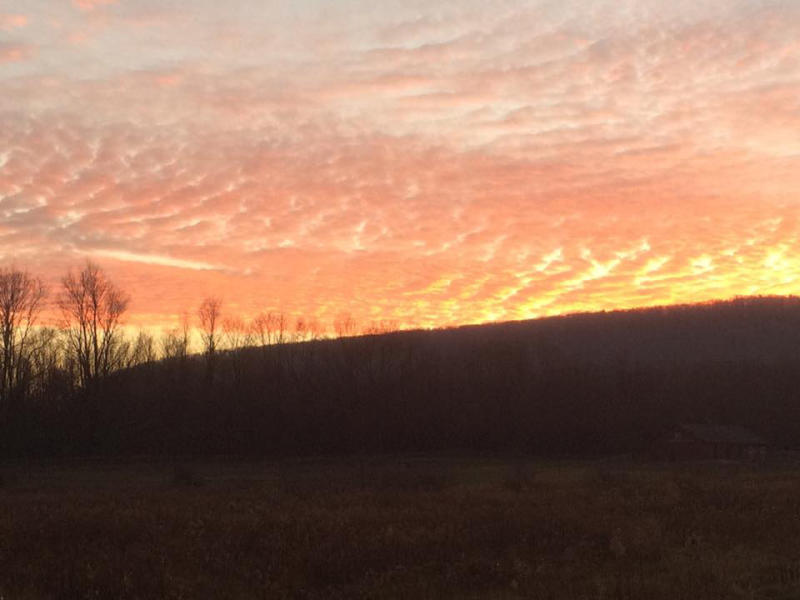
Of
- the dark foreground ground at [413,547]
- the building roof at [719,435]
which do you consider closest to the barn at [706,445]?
the building roof at [719,435]

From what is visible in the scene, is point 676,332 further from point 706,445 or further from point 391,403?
point 391,403

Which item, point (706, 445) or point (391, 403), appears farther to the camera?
point (391, 403)

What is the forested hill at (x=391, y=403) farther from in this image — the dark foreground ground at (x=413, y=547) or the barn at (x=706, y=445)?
the dark foreground ground at (x=413, y=547)

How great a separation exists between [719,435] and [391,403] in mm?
31612

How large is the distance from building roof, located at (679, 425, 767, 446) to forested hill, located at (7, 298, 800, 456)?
12.1 feet

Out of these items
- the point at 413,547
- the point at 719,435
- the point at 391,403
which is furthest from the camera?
the point at 391,403

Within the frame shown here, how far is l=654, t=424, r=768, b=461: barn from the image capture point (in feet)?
235

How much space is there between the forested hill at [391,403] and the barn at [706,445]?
110 inches

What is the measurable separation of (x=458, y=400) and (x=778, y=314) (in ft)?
381

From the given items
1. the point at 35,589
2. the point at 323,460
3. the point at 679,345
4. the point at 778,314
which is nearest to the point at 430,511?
the point at 35,589

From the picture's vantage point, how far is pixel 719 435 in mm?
72562

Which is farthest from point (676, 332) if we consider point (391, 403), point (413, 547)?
point (413, 547)

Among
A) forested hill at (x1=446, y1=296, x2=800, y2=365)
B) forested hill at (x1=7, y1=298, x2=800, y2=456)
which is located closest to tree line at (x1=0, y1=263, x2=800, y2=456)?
forested hill at (x1=7, y1=298, x2=800, y2=456)

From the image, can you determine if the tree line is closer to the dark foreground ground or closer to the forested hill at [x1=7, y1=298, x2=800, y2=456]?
the forested hill at [x1=7, y1=298, x2=800, y2=456]
